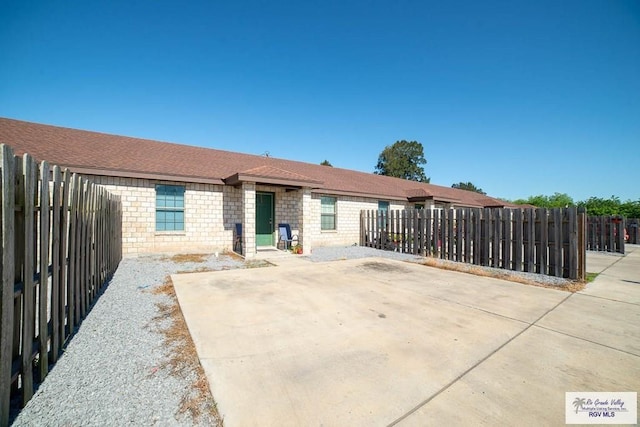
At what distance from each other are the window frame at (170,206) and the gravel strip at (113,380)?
6.26 m

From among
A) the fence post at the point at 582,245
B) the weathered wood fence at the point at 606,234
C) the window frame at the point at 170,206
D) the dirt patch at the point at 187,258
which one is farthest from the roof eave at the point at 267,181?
the weathered wood fence at the point at 606,234

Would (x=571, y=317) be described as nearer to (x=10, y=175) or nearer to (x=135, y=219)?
(x=10, y=175)

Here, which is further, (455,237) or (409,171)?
(409,171)

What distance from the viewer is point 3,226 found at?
76.8 inches

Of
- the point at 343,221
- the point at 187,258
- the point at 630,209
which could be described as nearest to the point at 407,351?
the point at 187,258

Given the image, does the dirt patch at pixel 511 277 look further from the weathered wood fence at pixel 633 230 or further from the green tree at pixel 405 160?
the green tree at pixel 405 160

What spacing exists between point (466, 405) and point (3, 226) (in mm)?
3926

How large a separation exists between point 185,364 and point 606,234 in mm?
20066

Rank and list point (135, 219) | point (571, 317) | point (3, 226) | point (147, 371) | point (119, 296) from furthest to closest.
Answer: point (135, 219)
point (119, 296)
point (571, 317)
point (147, 371)
point (3, 226)

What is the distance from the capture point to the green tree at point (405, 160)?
1966 inches

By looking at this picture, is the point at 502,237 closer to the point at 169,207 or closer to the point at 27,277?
the point at 27,277

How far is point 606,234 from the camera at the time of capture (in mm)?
14023

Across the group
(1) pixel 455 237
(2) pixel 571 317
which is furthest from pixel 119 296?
(1) pixel 455 237

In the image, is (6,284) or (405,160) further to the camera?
(405,160)
